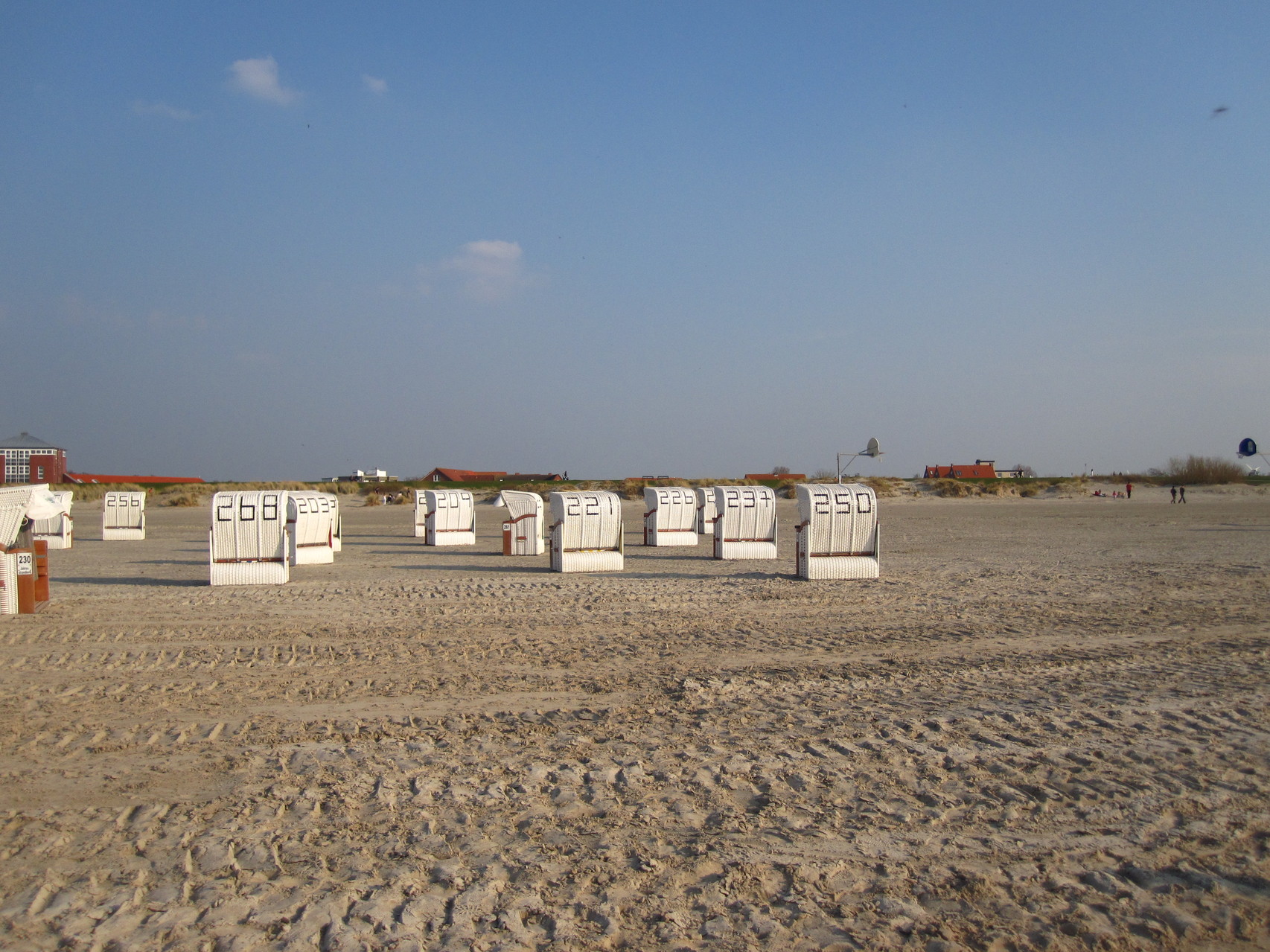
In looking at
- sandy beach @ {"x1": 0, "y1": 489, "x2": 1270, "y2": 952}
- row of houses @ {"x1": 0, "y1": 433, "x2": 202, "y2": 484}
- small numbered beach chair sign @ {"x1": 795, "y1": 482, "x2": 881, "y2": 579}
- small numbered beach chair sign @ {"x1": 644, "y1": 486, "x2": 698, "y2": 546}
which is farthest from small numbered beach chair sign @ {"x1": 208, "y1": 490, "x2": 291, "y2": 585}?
row of houses @ {"x1": 0, "y1": 433, "x2": 202, "y2": 484}

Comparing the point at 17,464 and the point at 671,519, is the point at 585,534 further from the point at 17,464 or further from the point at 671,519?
the point at 17,464

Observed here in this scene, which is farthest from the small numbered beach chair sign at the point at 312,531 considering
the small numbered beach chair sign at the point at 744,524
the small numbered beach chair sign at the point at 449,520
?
the small numbered beach chair sign at the point at 744,524

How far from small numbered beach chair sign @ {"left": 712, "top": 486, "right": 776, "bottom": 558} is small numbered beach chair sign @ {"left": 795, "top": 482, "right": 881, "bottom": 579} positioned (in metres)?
3.70

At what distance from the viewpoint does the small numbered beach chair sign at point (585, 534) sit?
17297mm

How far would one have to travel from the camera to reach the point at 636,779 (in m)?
5.66

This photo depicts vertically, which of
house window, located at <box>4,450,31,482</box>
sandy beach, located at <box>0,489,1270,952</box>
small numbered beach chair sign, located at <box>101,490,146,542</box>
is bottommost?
sandy beach, located at <box>0,489,1270,952</box>

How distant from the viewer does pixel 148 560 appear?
20.6 metres

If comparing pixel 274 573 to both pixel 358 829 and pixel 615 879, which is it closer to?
pixel 358 829

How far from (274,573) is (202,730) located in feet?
30.9

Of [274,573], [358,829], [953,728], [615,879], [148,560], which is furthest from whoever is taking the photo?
[148,560]

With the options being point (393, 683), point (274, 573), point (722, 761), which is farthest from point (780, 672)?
point (274, 573)

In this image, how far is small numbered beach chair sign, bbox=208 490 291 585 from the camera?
50.9ft

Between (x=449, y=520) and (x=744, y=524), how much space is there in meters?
9.29

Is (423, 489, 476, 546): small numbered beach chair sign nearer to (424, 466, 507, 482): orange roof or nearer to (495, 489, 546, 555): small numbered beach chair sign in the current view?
(495, 489, 546, 555): small numbered beach chair sign
